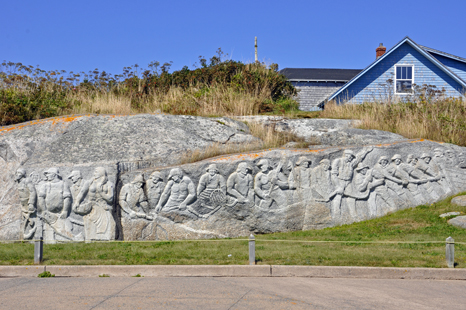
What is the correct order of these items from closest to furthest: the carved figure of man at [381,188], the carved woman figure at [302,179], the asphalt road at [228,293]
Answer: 1. the asphalt road at [228,293]
2. the carved woman figure at [302,179]
3. the carved figure of man at [381,188]

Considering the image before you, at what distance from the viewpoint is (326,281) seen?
24.7 feet

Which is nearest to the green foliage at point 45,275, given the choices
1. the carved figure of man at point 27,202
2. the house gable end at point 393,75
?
the carved figure of man at point 27,202

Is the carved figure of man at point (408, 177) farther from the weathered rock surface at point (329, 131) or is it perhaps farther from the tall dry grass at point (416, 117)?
the tall dry grass at point (416, 117)

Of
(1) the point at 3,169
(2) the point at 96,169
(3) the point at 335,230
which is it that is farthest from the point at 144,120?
(3) the point at 335,230

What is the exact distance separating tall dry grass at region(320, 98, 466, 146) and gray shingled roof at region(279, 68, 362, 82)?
13181 millimetres

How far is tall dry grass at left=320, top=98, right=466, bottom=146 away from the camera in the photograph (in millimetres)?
14938

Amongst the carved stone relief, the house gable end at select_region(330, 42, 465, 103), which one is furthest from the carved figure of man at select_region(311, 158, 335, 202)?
the house gable end at select_region(330, 42, 465, 103)

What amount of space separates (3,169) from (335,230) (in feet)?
27.3

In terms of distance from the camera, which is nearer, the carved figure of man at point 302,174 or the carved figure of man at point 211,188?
the carved figure of man at point 211,188

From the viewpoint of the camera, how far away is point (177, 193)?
11.5 m

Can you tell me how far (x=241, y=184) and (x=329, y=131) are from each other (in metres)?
4.59

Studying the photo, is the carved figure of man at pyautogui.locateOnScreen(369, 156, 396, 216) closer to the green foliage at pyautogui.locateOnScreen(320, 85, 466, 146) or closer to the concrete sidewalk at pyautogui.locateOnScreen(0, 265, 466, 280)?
the green foliage at pyautogui.locateOnScreen(320, 85, 466, 146)

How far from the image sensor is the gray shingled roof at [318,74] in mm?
31061

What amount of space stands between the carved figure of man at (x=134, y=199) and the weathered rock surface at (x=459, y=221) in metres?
7.25
